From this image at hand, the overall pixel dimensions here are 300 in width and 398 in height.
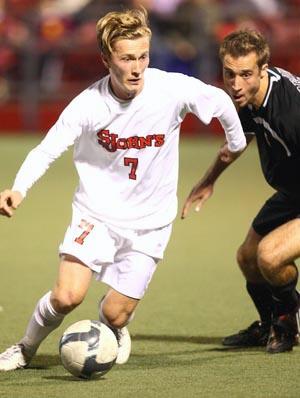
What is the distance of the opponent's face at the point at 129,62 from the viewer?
17.8 ft

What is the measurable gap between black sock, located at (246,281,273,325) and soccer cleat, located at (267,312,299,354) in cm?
24

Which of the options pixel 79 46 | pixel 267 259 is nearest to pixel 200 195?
pixel 267 259

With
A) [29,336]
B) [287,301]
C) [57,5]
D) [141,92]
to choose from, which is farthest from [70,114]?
[57,5]

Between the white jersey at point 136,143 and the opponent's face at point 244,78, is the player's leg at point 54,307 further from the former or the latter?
the opponent's face at point 244,78

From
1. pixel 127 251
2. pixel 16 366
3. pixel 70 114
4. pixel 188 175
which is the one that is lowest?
pixel 188 175

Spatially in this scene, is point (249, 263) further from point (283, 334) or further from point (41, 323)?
point (41, 323)

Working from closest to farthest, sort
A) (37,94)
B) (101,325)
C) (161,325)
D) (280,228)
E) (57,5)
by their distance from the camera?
(101,325)
(280,228)
(161,325)
(37,94)
(57,5)

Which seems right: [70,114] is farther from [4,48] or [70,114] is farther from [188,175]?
[4,48]

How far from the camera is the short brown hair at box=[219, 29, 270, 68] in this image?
5.76m

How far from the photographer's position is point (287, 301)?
19.5 feet

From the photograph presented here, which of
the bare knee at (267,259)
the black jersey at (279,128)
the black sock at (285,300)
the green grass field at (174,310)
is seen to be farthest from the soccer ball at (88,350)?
the black jersey at (279,128)

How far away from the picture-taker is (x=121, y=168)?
5590 millimetres

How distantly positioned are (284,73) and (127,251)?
4.17 feet

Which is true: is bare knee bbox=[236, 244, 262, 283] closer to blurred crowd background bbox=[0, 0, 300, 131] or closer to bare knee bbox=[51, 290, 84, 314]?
bare knee bbox=[51, 290, 84, 314]
